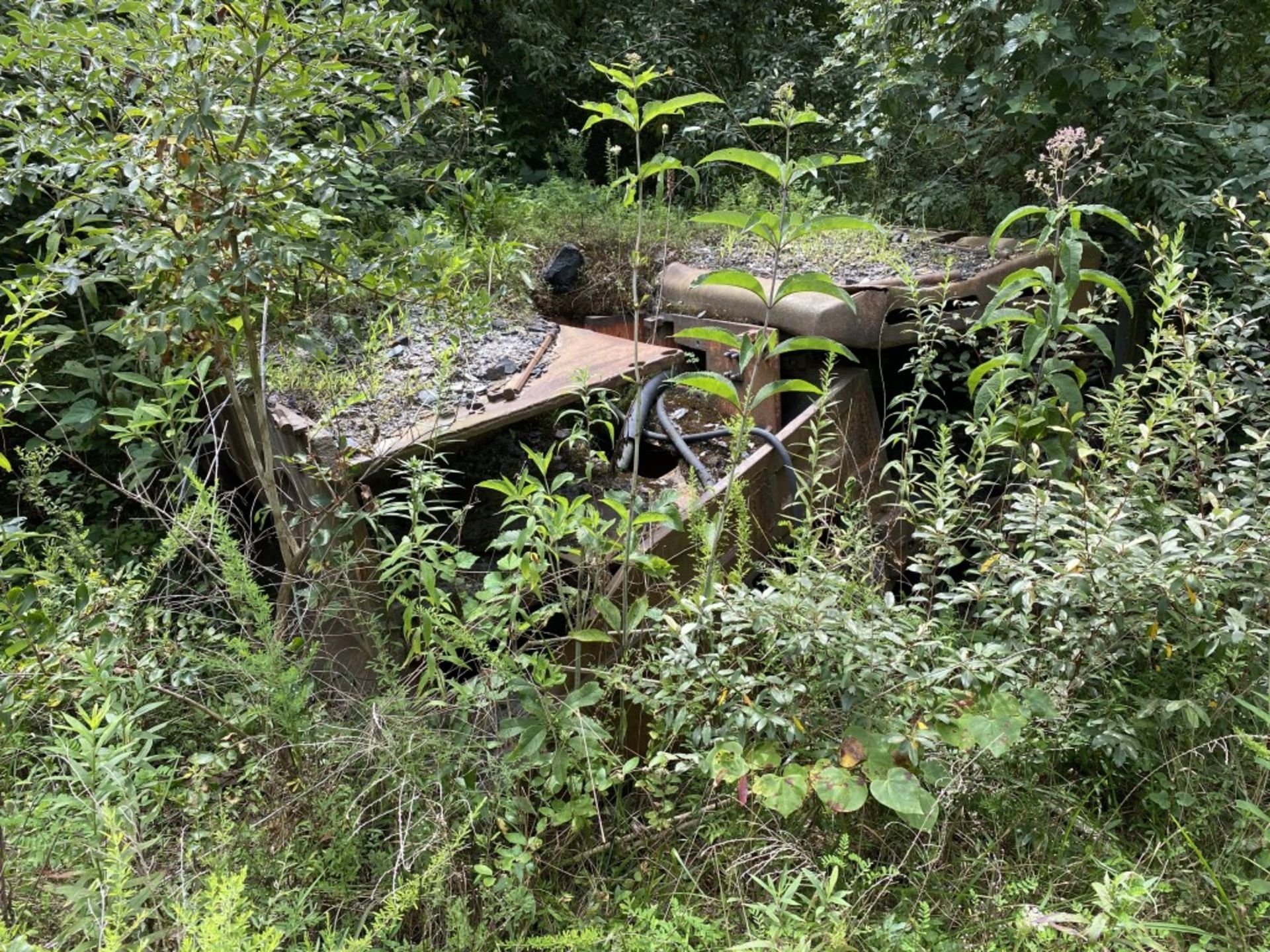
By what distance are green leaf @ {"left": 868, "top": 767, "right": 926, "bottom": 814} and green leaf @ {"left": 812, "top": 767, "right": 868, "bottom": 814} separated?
1.2 inches

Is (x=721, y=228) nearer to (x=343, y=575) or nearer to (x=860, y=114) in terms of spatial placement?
(x=860, y=114)

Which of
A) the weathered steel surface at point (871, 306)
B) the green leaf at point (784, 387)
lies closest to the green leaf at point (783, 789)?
the green leaf at point (784, 387)

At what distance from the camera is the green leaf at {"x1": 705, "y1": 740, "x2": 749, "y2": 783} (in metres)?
1.75

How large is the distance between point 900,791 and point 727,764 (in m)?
0.35

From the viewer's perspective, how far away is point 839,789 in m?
1.73

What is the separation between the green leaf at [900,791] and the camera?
1.67 metres

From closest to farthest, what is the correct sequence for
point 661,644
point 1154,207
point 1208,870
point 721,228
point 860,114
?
point 1208,870
point 661,644
point 1154,207
point 721,228
point 860,114

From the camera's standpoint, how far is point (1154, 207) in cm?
414

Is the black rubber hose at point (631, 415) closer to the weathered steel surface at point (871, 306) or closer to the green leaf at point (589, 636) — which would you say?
the weathered steel surface at point (871, 306)

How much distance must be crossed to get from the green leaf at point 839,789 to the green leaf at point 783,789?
0.03 meters

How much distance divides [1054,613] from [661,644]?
0.93 metres

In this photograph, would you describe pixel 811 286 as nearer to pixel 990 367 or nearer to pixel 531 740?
pixel 990 367

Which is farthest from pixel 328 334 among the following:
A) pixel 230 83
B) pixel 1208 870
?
pixel 1208 870

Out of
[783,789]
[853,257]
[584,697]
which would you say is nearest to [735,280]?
[584,697]
